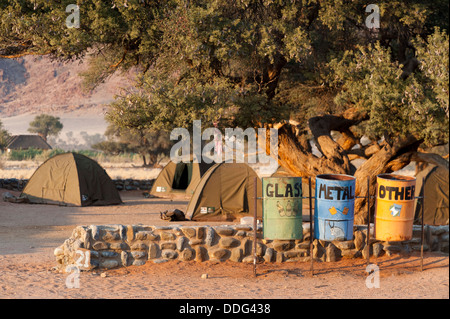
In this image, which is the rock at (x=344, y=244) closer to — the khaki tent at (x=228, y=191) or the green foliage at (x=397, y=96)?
the green foliage at (x=397, y=96)

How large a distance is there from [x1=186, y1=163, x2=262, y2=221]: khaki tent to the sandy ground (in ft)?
18.6

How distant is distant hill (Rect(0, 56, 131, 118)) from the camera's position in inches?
3809

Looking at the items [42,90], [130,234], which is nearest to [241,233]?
[130,234]

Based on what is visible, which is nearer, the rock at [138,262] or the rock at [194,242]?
the rock at [138,262]

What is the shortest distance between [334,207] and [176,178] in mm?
14546

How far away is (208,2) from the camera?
39.0ft

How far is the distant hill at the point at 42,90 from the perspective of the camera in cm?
9675

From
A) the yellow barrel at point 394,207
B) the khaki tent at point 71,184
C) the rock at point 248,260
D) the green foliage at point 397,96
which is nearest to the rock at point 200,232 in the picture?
the rock at point 248,260

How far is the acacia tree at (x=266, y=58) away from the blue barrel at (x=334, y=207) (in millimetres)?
2180

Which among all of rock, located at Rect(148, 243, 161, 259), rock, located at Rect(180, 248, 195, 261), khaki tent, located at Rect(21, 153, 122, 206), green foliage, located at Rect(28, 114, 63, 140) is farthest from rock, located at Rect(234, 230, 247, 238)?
green foliage, located at Rect(28, 114, 63, 140)

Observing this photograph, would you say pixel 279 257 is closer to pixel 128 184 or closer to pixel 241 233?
pixel 241 233

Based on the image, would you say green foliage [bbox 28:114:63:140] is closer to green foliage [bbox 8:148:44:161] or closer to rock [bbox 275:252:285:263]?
green foliage [bbox 8:148:44:161]

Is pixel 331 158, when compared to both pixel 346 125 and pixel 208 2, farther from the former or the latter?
pixel 208 2

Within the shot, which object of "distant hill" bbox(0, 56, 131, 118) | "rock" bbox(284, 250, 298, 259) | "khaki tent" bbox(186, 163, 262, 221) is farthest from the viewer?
"distant hill" bbox(0, 56, 131, 118)
